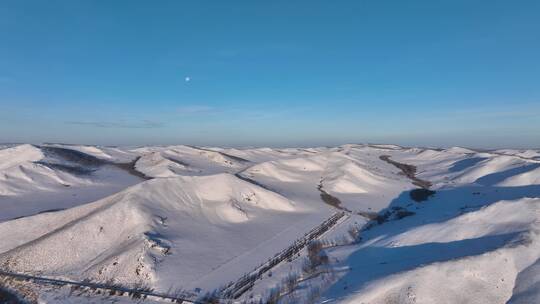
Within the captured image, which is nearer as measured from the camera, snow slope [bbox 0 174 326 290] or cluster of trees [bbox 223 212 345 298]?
cluster of trees [bbox 223 212 345 298]

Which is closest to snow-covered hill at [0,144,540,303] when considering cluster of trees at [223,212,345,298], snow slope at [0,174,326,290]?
snow slope at [0,174,326,290]

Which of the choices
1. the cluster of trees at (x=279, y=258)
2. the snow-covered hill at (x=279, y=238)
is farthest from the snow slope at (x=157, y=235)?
the cluster of trees at (x=279, y=258)

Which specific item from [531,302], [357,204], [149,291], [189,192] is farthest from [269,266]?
[357,204]

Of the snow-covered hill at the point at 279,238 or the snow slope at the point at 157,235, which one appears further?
the snow slope at the point at 157,235

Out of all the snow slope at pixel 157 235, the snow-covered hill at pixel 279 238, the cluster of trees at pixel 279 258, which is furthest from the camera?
the snow slope at pixel 157 235

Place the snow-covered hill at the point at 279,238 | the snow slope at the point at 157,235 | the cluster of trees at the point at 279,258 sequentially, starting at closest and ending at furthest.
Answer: the snow-covered hill at the point at 279,238 → the cluster of trees at the point at 279,258 → the snow slope at the point at 157,235

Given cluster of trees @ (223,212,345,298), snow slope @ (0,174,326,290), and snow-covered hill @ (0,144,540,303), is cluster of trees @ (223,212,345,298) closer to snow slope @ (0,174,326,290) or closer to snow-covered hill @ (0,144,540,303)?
snow-covered hill @ (0,144,540,303)

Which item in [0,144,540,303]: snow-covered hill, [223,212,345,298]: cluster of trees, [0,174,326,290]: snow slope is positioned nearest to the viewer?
[0,144,540,303]: snow-covered hill

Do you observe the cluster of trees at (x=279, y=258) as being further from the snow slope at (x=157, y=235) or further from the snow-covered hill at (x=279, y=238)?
the snow slope at (x=157, y=235)

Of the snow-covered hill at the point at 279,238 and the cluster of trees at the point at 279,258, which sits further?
the cluster of trees at the point at 279,258

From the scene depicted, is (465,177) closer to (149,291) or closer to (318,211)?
(318,211)

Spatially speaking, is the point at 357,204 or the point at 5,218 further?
the point at 357,204
